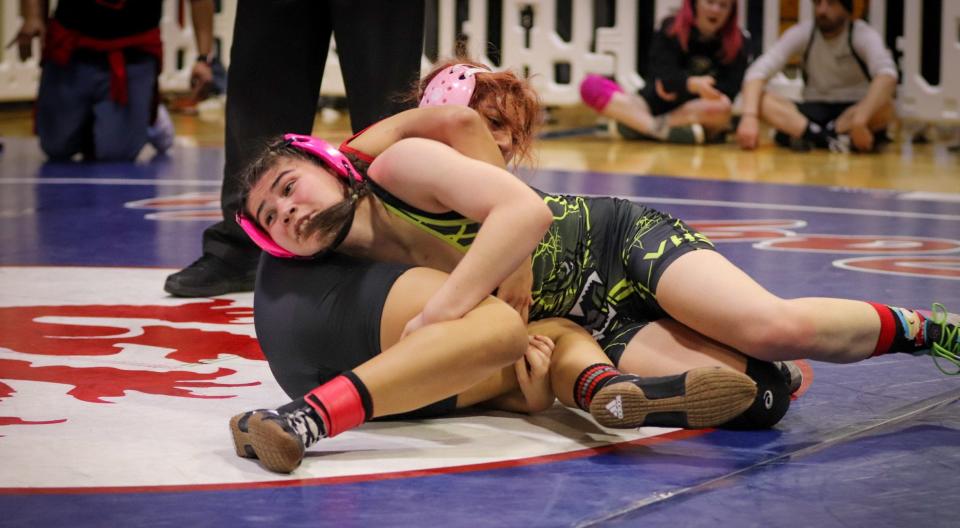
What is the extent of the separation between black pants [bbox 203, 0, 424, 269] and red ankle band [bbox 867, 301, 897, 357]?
1248mm

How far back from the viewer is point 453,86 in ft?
7.95

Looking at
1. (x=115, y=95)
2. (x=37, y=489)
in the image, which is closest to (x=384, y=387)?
(x=37, y=489)

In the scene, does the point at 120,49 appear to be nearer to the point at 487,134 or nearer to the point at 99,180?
the point at 99,180

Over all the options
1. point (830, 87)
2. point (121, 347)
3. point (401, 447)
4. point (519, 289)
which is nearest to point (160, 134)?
point (830, 87)

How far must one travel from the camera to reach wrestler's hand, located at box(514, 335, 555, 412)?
219 cm

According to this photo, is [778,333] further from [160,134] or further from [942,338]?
[160,134]

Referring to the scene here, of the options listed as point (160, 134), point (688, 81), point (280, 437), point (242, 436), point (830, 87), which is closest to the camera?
point (280, 437)

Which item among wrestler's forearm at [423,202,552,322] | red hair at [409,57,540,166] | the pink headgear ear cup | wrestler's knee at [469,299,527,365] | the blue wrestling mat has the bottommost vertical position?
the blue wrestling mat

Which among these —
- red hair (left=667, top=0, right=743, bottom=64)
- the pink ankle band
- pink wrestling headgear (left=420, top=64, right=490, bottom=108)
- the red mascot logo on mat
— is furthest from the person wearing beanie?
pink wrestling headgear (left=420, top=64, right=490, bottom=108)

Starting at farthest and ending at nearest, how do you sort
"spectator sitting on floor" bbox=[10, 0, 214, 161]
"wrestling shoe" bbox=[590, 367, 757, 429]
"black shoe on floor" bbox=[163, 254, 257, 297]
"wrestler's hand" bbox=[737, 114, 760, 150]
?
1. "wrestler's hand" bbox=[737, 114, 760, 150]
2. "spectator sitting on floor" bbox=[10, 0, 214, 161]
3. "black shoe on floor" bbox=[163, 254, 257, 297]
4. "wrestling shoe" bbox=[590, 367, 757, 429]

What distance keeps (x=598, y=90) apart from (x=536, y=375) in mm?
5324

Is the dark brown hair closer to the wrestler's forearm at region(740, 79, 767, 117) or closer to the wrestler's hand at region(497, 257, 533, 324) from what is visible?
the wrestler's hand at region(497, 257, 533, 324)

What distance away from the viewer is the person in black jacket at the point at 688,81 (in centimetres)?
692

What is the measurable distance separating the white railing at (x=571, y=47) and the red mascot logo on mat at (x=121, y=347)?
14.4ft
